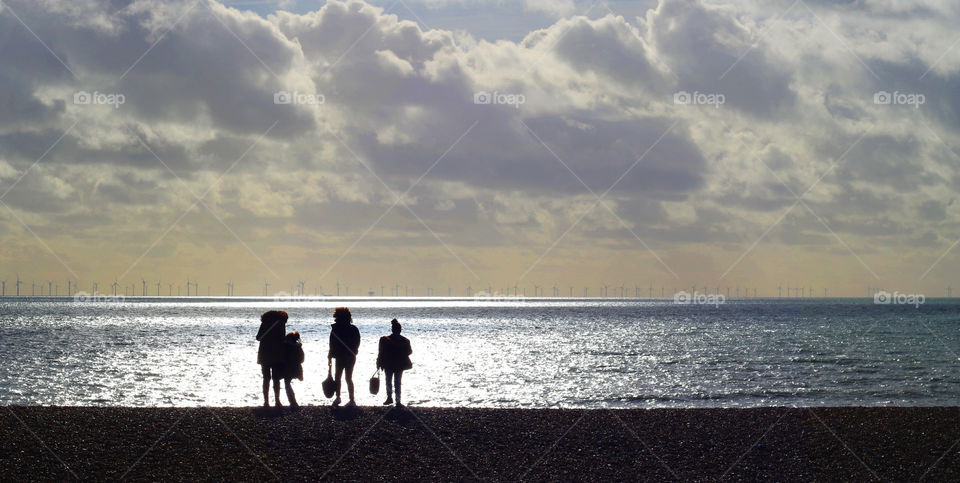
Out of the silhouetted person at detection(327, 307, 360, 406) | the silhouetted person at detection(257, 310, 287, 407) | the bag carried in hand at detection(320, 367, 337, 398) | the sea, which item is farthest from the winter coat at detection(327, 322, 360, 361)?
the sea

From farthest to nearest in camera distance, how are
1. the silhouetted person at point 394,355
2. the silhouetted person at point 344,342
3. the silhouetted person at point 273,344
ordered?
the silhouetted person at point 394,355
the silhouetted person at point 344,342
the silhouetted person at point 273,344

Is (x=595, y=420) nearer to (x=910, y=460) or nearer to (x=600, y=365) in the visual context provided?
(x=910, y=460)

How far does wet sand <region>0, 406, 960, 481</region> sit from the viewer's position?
14133 mm

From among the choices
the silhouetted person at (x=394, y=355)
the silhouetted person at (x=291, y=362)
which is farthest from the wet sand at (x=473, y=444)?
the silhouetted person at (x=394, y=355)

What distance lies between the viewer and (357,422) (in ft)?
59.5

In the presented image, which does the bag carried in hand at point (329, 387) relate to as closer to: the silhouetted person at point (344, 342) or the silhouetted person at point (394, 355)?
the silhouetted person at point (344, 342)

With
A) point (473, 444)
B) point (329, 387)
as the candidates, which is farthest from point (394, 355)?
point (473, 444)

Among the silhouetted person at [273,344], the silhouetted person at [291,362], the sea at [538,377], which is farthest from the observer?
the sea at [538,377]

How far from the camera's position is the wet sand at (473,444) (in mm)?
14133

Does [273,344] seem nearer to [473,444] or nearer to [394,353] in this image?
[394,353]

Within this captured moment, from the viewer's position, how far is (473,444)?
1630cm

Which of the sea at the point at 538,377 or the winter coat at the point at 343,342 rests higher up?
the winter coat at the point at 343,342

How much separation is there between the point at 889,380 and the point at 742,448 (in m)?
23.9

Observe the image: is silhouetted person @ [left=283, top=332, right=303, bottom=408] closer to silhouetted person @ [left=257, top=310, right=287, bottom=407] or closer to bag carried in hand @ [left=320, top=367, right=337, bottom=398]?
silhouetted person @ [left=257, top=310, right=287, bottom=407]
